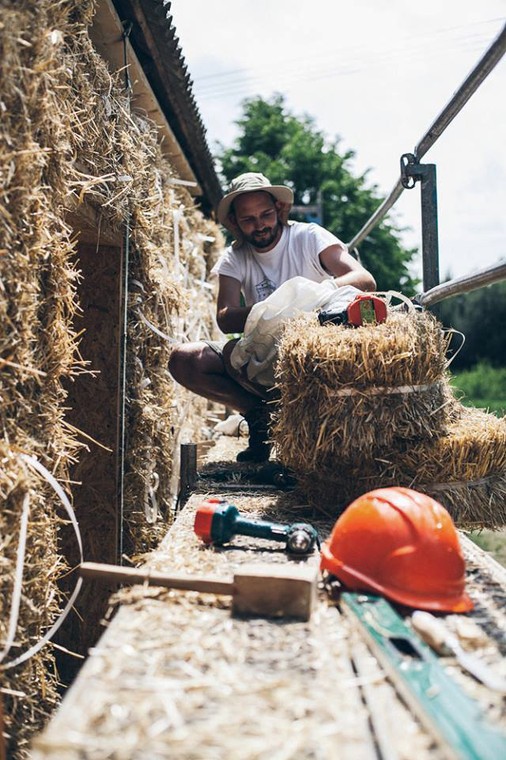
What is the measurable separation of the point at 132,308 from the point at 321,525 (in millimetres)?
1829

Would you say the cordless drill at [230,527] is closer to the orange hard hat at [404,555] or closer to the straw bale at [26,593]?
the orange hard hat at [404,555]

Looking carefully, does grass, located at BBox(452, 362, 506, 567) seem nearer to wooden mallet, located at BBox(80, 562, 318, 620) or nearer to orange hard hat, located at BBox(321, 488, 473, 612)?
orange hard hat, located at BBox(321, 488, 473, 612)

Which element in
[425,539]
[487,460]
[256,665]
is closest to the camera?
[256,665]

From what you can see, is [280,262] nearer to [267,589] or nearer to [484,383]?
[267,589]

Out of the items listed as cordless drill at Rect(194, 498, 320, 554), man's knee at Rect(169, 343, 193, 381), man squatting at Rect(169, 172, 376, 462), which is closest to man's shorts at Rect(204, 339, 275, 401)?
man squatting at Rect(169, 172, 376, 462)

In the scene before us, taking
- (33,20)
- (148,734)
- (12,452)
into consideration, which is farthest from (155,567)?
(33,20)

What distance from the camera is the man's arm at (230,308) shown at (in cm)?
356

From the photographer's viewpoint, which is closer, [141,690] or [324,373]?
[141,690]

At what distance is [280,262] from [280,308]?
0.91m

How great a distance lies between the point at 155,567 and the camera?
6.45 feet

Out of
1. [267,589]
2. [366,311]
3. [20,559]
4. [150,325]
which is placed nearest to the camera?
[267,589]

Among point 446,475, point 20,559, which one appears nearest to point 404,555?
point 446,475

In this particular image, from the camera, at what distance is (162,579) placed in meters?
1.70

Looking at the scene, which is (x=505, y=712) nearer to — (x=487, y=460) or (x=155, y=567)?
(x=155, y=567)
